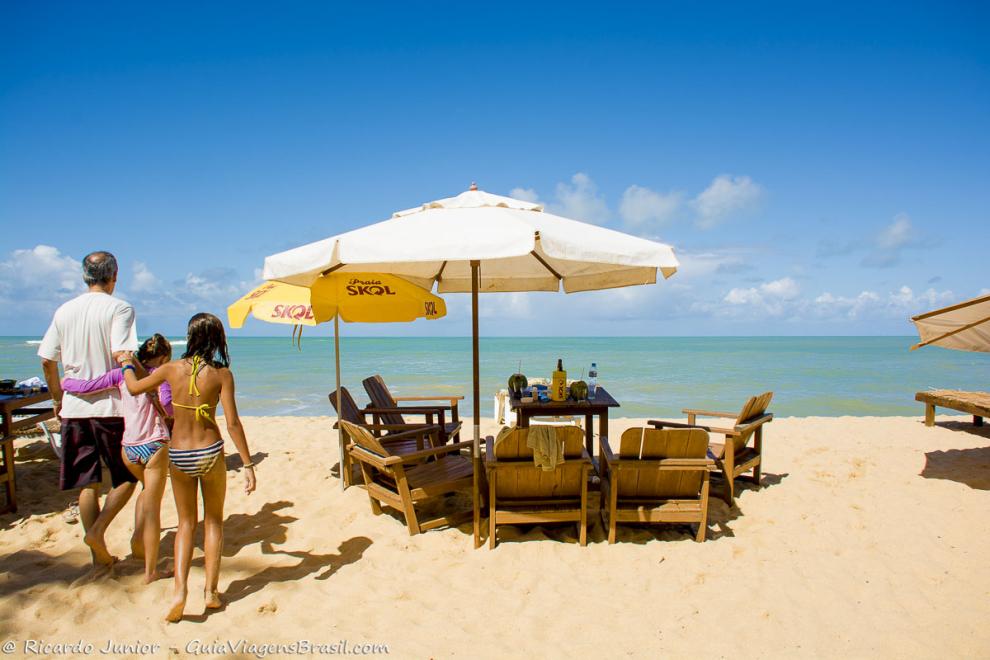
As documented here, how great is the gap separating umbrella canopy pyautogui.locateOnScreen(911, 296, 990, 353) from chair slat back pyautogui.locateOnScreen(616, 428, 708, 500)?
296 centimetres

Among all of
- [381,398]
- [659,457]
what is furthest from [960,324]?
[381,398]

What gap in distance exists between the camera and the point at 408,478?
4016 mm

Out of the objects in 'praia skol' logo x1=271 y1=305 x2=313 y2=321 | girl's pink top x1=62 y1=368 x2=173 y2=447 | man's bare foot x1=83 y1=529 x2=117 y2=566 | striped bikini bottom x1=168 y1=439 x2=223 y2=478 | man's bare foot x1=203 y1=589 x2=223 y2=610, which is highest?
'praia skol' logo x1=271 y1=305 x2=313 y2=321

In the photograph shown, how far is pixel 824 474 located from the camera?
521 centimetres

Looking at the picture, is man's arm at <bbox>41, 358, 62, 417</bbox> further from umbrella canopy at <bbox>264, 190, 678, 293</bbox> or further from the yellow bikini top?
umbrella canopy at <bbox>264, 190, 678, 293</bbox>

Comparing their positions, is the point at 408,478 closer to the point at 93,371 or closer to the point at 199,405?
the point at 199,405

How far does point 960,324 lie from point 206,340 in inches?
259

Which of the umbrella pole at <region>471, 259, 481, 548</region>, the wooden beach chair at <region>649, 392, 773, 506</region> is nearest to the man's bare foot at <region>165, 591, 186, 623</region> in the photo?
the umbrella pole at <region>471, 259, 481, 548</region>

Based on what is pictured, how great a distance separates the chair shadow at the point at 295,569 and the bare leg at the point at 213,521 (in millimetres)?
99

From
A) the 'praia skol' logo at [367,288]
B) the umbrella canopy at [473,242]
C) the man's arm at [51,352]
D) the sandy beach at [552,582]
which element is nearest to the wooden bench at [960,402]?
the sandy beach at [552,582]

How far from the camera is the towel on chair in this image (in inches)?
133

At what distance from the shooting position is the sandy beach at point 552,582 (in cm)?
248

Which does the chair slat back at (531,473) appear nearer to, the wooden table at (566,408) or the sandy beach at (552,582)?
the sandy beach at (552,582)

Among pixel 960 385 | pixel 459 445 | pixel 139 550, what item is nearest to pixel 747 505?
pixel 459 445
